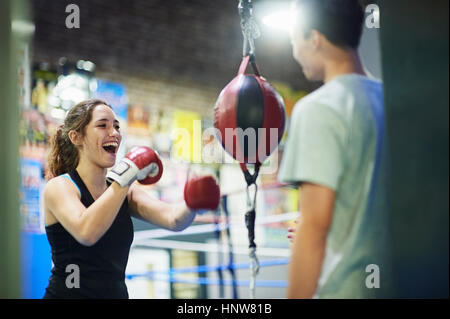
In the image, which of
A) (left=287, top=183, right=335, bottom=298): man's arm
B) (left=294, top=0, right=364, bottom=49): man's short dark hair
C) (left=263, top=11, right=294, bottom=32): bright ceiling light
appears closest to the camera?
(left=287, top=183, right=335, bottom=298): man's arm

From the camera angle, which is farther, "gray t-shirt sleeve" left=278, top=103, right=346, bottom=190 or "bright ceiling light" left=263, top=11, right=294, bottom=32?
"bright ceiling light" left=263, top=11, right=294, bottom=32

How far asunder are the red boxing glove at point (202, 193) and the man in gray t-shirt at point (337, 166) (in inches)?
13.7

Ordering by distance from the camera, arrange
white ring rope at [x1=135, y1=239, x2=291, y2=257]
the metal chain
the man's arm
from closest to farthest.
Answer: the man's arm < the metal chain < white ring rope at [x1=135, y1=239, x2=291, y2=257]

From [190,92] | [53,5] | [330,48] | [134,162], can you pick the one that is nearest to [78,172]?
[134,162]

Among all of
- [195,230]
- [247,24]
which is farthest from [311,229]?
[195,230]

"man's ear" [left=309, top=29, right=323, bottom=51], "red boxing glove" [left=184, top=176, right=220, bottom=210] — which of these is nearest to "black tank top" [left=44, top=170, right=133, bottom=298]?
"red boxing glove" [left=184, top=176, right=220, bottom=210]

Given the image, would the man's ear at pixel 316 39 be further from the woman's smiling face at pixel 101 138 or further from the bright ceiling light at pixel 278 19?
the woman's smiling face at pixel 101 138

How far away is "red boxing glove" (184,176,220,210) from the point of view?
5.70 feet

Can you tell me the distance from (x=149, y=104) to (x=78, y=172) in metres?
3.13

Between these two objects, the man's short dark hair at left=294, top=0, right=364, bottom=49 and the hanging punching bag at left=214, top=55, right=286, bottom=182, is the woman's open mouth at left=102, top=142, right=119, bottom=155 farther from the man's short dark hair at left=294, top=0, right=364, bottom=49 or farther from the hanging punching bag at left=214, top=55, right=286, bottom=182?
the man's short dark hair at left=294, top=0, right=364, bottom=49

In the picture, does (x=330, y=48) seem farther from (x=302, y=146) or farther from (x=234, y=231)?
(x=234, y=231)

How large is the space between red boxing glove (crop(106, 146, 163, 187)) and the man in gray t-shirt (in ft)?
1.46

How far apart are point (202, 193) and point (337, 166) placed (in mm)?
506

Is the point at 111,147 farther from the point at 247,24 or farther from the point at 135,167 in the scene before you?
the point at 247,24
